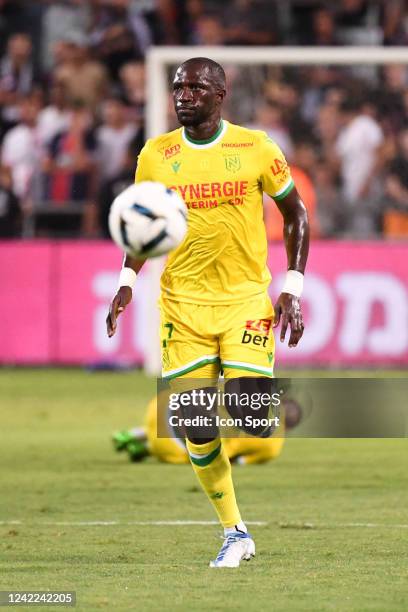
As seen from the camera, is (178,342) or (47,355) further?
(47,355)

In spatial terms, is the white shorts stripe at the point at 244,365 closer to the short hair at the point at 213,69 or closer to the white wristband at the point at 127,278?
the white wristband at the point at 127,278

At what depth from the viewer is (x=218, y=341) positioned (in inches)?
295

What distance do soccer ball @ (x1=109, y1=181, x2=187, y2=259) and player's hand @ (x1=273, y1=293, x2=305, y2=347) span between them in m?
0.73

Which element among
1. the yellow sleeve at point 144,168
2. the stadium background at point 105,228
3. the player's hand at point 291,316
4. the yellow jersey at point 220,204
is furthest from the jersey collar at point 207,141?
the stadium background at point 105,228

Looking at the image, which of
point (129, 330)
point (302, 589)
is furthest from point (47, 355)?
point (302, 589)

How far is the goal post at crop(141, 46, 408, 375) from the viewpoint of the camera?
17.8m

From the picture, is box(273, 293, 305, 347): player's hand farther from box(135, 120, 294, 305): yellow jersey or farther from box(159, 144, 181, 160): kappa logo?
box(159, 144, 181, 160): kappa logo

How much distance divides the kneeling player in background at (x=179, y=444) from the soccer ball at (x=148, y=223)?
431 centimetres

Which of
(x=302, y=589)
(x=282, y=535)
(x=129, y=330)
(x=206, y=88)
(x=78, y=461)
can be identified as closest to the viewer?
(x=302, y=589)

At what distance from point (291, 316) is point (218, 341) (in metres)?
0.47

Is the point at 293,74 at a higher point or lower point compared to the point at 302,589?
higher

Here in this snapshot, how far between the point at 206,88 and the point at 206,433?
1.65m

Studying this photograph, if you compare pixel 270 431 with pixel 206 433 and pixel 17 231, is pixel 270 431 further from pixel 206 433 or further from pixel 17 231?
pixel 17 231

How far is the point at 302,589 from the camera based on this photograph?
6.46 meters
